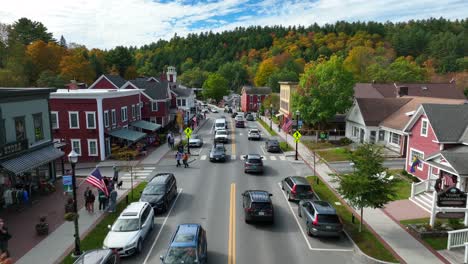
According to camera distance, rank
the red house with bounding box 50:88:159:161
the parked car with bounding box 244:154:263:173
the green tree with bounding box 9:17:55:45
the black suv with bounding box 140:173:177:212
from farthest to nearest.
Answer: the green tree with bounding box 9:17:55:45 < the red house with bounding box 50:88:159:161 < the parked car with bounding box 244:154:263:173 < the black suv with bounding box 140:173:177:212

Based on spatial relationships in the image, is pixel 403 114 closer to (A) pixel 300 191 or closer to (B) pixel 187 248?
(A) pixel 300 191

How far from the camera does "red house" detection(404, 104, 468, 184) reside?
2270cm

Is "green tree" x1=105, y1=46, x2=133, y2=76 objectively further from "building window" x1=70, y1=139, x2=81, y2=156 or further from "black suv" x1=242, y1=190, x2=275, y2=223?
"black suv" x1=242, y1=190, x2=275, y2=223

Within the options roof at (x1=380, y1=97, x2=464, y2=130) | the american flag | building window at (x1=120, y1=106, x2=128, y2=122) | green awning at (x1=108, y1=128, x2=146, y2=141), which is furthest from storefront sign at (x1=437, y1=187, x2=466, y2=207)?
building window at (x1=120, y1=106, x2=128, y2=122)

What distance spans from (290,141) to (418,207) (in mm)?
26967

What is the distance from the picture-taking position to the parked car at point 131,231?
49.1 ft

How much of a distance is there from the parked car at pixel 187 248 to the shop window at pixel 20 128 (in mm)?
15654

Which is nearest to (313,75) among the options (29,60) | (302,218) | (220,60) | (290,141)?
(290,141)

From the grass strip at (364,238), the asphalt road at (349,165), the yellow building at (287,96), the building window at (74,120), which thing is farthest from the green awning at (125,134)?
the yellow building at (287,96)

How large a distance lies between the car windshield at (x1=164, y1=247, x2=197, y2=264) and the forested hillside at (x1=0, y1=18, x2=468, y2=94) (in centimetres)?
5270

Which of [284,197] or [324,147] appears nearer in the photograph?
[284,197]

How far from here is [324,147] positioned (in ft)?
140

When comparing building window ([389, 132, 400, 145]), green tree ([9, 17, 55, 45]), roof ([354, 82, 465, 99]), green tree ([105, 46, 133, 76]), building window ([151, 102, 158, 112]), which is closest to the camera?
building window ([389, 132, 400, 145])

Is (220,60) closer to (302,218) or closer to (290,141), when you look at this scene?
(290,141)
